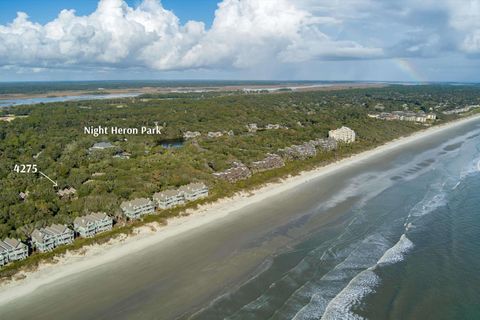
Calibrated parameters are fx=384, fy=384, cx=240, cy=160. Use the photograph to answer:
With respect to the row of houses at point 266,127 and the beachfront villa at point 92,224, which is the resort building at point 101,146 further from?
the row of houses at point 266,127

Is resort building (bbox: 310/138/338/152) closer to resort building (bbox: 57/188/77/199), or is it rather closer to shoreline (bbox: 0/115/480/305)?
shoreline (bbox: 0/115/480/305)

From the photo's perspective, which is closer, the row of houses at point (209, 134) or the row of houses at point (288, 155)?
the row of houses at point (288, 155)

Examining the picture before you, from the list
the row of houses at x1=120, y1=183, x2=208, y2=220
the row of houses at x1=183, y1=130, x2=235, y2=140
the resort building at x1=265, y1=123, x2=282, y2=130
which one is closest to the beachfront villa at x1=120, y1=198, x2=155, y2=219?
the row of houses at x1=120, y1=183, x2=208, y2=220

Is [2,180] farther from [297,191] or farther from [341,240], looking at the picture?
[341,240]

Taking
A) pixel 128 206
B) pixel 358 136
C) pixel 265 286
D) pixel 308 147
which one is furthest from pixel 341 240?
pixel 358 136

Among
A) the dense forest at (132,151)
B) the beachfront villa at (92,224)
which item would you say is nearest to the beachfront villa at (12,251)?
the dense forest at (132,151)

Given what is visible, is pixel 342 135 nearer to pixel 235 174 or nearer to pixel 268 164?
pixel 268 164
